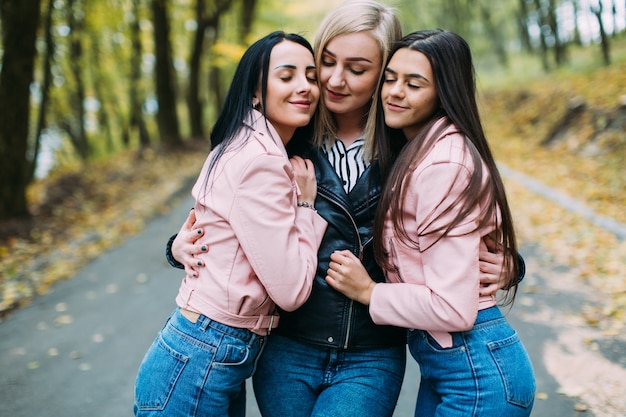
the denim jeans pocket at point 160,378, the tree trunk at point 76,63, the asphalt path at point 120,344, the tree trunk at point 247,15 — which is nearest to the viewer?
the denim jeans pocket at point 160,378

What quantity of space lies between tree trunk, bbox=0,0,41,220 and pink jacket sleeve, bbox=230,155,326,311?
7.02 meters

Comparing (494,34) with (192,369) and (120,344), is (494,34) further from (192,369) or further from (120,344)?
(192,369)

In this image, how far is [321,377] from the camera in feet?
6.89

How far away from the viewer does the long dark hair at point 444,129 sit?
1881 millimetres

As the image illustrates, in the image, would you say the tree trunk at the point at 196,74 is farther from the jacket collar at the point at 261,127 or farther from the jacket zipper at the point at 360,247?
the jacket zipper at the point at 360,247

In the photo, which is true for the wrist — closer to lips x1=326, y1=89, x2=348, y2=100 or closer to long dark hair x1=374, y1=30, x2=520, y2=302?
long dark hair x1=374, y1=30, x2=520, y2=302

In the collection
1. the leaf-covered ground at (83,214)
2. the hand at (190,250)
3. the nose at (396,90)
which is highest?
the nose at (396,90)

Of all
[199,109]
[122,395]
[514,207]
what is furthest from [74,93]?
[122,395]

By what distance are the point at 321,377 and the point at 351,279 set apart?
16.9 inches

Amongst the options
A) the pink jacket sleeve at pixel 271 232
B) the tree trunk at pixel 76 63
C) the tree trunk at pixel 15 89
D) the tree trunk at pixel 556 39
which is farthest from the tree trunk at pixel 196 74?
the pink jacket sleeve at pixel 271 232

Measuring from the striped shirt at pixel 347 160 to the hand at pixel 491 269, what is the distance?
1.86ft

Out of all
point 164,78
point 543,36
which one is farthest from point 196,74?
point 543,36

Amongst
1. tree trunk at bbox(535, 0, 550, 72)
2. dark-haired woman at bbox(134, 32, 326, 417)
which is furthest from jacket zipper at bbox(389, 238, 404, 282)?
tree trunk at bbox(535, 0, 550, 72)

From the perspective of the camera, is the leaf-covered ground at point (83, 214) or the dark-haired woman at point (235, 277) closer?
the dark-haired woman at point (235, 277)
